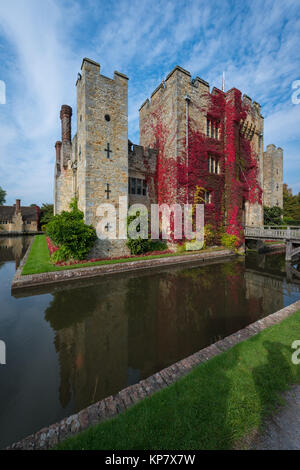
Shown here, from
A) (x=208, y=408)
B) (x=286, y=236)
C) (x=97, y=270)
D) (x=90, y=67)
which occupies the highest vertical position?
(x=90, y=67)

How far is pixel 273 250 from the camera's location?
18203 mm

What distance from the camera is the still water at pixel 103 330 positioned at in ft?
10.2

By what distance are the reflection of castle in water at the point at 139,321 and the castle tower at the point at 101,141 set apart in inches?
202

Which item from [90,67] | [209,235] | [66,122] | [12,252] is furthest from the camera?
[12,252]

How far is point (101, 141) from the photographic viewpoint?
11719 millimetres

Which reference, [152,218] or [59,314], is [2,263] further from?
[152,218]

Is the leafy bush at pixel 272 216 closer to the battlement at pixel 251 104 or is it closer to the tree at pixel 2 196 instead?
the battlement at pixel 251 104

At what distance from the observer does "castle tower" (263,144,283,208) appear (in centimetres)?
2881

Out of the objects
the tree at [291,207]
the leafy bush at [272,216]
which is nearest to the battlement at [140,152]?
the leafy bush at [272,216]

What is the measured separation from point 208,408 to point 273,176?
34.4 metres

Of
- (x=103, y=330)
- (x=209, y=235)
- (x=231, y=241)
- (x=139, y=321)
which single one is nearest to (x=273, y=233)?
(x=231, y=241)

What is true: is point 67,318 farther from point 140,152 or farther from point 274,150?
point 274,150

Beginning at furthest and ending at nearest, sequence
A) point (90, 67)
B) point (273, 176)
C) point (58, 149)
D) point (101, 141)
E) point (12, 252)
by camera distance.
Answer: point (273, 176) < point (58, 149) < point (12, 252) < point (101, 141) < point (90, 67)

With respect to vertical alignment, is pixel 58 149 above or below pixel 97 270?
above
